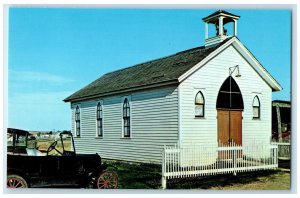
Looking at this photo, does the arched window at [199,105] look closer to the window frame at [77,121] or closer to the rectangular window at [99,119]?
the rectangular window at [99,119]

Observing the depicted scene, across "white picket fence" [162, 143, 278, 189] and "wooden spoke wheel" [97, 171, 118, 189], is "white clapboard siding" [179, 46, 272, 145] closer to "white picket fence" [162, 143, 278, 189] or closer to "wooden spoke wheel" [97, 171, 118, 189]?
"white picket fence" [162, 143, 278, 189]

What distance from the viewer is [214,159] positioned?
46.0 feet

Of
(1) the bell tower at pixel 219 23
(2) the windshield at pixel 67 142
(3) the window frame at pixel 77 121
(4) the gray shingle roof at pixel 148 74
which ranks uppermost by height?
(1) the bell tower at pixel 219 23

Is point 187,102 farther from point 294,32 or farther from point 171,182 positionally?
point 294,32

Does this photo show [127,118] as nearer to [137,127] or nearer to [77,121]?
[137,127]

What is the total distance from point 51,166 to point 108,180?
60.7 inches

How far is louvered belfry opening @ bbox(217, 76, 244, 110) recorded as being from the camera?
1470cm

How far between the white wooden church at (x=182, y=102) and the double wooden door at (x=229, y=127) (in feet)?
0.10

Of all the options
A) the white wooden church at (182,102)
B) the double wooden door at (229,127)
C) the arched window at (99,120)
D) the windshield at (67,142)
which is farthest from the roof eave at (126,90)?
the double wooden door at (229,127)

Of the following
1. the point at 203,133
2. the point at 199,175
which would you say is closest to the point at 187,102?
the point at 203,133

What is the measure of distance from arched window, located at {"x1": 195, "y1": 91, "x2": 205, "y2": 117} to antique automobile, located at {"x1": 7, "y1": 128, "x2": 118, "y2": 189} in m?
3.08

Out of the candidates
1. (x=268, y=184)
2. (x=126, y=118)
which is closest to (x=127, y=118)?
(x=126, y=118)

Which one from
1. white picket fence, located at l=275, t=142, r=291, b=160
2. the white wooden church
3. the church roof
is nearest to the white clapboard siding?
the white wooden church

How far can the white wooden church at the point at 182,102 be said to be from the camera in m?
14.1
